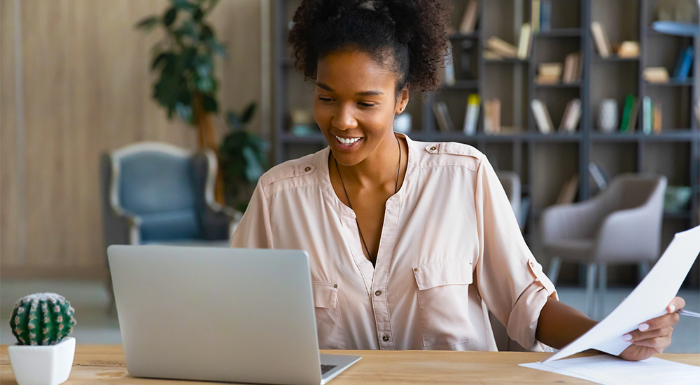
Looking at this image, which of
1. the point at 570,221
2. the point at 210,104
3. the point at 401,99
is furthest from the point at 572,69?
the point at 401,99

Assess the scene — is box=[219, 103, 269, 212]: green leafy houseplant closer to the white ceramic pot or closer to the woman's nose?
the woman's nose

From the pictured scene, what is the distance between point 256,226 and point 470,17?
13.7 feet

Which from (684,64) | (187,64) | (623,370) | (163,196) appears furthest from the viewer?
(684,64)

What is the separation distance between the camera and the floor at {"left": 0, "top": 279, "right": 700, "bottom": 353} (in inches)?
145

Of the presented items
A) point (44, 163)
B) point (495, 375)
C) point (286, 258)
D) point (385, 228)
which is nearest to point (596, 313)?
point (385, 228)

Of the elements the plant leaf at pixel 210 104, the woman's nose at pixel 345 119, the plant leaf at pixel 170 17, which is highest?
the plant leaf at pixel 170 17

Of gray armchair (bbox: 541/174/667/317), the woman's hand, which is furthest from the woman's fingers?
gray armchair (bbox: 541/174/667/317)

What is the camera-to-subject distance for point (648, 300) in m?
1.03

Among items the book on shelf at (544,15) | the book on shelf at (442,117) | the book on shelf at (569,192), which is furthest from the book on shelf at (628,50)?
the book on shelf at (442,117)

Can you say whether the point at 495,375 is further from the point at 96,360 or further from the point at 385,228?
the point at 96,360

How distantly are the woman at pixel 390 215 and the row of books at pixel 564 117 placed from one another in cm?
392

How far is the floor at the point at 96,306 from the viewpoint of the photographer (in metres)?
3.67

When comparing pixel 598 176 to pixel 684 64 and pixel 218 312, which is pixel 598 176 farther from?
pixel 218 312

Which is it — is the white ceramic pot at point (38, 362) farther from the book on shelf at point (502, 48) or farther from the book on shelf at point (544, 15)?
the book on shelf at point (544, 15)
